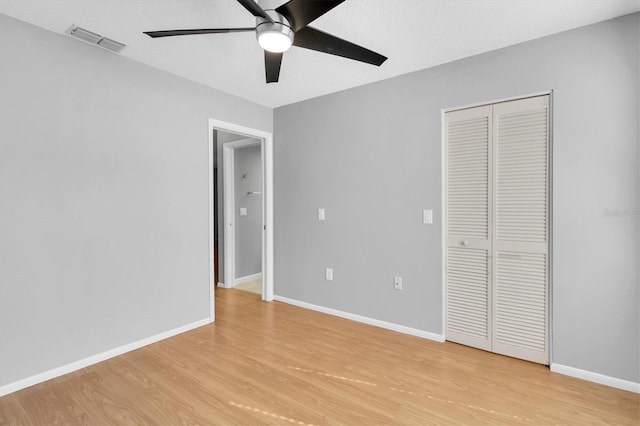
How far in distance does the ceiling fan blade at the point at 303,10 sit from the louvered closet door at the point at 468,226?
1.65 meters

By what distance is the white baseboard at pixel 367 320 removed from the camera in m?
2.87

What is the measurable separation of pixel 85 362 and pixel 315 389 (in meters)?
1.74

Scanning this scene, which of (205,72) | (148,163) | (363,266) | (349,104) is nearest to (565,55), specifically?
(349,104)

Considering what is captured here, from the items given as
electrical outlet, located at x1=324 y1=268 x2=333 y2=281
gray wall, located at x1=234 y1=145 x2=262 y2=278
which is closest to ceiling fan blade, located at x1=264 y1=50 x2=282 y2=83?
electrical outlet, located at x1=324 y1=268 x2=333 y2=281

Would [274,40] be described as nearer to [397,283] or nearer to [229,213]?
[397,283]

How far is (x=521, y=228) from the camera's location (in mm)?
2453

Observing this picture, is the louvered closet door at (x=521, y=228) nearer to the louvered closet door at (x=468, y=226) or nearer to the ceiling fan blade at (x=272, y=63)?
the louvered closet door at (x=468, y=226)

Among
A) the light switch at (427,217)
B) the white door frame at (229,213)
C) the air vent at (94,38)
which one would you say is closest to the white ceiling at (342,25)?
the air vent at (94,38)

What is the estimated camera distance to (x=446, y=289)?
282cm

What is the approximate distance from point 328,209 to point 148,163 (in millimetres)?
1813

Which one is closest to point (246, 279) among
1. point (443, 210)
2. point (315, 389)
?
point (315, 389)

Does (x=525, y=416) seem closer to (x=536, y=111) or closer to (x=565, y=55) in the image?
(x=536, y=111)

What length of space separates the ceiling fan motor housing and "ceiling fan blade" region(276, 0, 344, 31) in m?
0.04

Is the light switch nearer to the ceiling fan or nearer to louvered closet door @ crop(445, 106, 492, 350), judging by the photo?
louvered closet door @ crop(445, 106, 492, 350)
